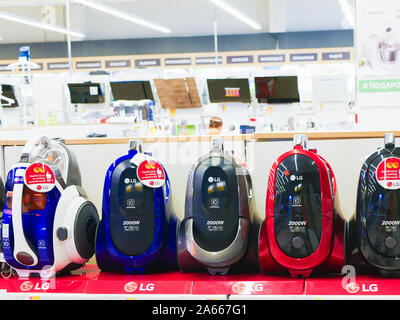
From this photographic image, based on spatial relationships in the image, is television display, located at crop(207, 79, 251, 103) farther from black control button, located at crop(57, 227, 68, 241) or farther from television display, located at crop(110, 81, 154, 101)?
black control button, located at crop(57, 227, 68, 241)

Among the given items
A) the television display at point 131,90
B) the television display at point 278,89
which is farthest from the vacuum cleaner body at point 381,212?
the television display at point 131,90

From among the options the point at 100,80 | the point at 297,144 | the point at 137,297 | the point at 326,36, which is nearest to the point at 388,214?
the point at 297,144

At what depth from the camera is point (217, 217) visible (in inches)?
69.2

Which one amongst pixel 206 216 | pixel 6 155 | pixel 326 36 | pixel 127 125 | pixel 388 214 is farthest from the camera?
pixel 326 36

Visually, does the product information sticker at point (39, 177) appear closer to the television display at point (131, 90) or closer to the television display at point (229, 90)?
the television display at point (229, 90)

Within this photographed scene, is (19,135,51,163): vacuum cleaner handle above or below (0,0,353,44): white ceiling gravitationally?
below

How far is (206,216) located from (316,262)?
36 cm

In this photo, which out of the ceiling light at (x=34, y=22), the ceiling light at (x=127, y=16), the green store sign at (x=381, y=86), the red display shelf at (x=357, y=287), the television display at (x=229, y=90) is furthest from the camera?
the ceiling light at (x=34, y=22)

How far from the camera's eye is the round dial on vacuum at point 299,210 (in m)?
1.68

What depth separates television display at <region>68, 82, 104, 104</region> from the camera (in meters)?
8.23

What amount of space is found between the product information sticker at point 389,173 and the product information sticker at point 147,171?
2.23 feet

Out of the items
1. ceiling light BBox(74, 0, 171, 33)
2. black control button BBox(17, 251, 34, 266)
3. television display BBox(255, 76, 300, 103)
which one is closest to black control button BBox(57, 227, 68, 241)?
black control button BBox(17, 251, 34, 266)
